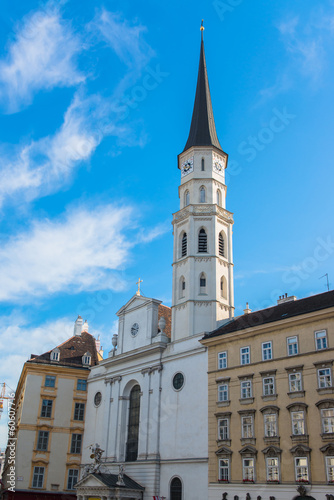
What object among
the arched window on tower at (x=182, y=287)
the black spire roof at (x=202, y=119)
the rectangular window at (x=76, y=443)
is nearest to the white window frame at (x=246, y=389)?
the arched window on tower at (x=182, y=287)

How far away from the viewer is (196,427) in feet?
117

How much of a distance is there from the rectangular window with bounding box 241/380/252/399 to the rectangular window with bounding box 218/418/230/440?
2086 mm

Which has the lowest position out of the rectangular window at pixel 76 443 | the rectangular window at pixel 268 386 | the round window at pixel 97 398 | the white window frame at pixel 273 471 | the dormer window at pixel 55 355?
the white window frame at pixel 273 471

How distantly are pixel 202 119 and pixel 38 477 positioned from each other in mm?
37492

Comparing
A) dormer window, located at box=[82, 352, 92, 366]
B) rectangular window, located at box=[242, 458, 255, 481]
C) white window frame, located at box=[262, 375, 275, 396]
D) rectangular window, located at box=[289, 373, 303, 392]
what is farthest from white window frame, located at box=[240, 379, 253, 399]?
dormer window, located at box=[82, 352, 92, 366]

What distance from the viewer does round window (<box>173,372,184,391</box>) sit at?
38.9 meters

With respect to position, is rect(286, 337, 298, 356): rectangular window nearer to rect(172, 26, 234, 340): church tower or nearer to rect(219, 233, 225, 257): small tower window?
rect(172, 26, 234, 340): church tower

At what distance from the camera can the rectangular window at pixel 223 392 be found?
3421 cm

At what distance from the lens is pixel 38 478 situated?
47.2 meters

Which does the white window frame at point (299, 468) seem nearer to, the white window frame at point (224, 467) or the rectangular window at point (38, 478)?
the white window frame at point (224, 467)

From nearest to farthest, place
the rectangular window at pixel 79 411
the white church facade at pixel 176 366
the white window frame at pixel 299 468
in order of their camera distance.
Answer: the white window frame at pixel 299 468 < the white church facade at pixel 176 366 < the rectangular window at pixel 79 411

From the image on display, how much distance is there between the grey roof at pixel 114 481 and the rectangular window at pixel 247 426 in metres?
11.4

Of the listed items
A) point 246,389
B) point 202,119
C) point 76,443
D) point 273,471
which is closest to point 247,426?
point 246,389

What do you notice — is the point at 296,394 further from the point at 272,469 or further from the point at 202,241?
the point at 202,241
